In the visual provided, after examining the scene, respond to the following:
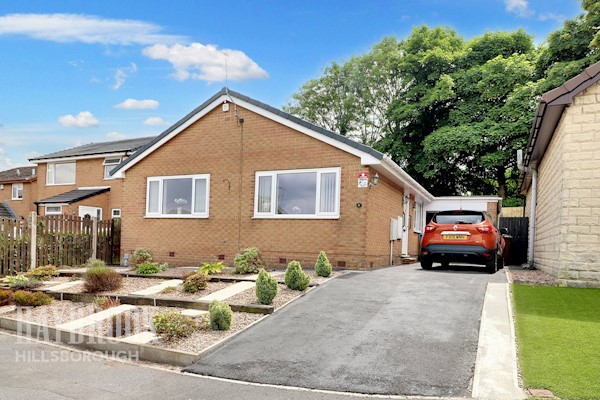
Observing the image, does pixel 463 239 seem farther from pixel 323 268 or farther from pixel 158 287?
pixel 158 287

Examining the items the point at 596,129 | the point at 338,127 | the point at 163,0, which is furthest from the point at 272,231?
the point at 338,127

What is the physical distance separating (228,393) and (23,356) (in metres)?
3.37

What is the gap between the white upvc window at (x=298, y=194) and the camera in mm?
12367

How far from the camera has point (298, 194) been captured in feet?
42.5

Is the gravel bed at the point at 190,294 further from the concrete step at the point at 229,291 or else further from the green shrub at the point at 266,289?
the green shrub at the point at 266,289

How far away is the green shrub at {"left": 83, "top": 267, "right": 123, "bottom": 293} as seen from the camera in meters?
9.23

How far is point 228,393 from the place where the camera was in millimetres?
4559

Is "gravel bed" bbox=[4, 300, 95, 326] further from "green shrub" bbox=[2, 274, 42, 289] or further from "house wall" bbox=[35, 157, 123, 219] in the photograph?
"house wall" bbox=[35, 157, 123, 219]

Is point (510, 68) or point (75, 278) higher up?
point (510, 68)

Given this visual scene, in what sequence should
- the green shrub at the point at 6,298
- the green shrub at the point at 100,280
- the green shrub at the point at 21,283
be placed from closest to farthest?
the green shrub at the point at 6,298 < the green shrub at the point at 100,280 < the green shrub at the point at 21,283

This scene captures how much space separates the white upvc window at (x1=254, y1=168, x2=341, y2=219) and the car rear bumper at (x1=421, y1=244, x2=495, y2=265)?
287 cm

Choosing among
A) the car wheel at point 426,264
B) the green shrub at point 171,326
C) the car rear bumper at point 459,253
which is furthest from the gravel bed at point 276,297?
the car wheel at point 426,264

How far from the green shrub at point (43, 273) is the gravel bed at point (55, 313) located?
8.42ft

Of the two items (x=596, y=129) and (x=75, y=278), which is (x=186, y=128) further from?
(x=596, y=129)
